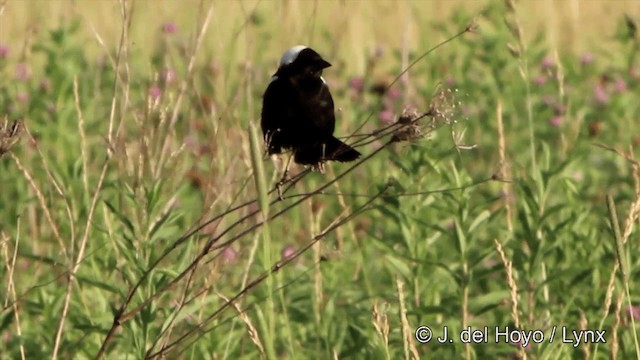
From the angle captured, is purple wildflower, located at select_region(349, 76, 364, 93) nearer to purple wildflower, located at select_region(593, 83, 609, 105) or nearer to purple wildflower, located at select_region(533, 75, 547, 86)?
purple wildflower, located at select_region(533, 75, 547, 86)

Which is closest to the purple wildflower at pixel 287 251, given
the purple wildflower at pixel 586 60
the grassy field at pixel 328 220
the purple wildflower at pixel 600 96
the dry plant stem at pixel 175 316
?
the grassy field at pixel 328 220

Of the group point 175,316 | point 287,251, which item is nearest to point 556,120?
point 287,251

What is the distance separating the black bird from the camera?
3338mm

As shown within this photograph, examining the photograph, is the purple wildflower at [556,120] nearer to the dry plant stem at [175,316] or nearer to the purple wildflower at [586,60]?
the purple wildflower at [586,60]

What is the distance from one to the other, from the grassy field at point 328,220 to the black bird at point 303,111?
0.07m

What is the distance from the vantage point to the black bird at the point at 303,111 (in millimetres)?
3338

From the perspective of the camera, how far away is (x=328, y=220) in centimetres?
601

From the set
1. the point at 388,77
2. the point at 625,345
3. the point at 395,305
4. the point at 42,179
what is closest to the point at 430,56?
the point at 388,77

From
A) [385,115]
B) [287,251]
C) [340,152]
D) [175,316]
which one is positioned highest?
[385,115]

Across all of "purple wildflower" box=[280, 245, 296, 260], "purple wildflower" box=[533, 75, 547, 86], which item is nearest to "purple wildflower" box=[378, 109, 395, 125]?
"purple wildflower" box=[533, 75, 547, 86]

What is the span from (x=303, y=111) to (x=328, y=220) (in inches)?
106

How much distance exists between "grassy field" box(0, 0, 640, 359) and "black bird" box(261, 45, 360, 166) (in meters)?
0.07

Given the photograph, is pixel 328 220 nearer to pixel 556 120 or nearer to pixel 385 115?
pixel 385 115

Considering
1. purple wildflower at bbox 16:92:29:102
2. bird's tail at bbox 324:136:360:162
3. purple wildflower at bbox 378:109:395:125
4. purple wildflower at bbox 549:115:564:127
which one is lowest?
bird's tail at bbox 324:136:360:162
